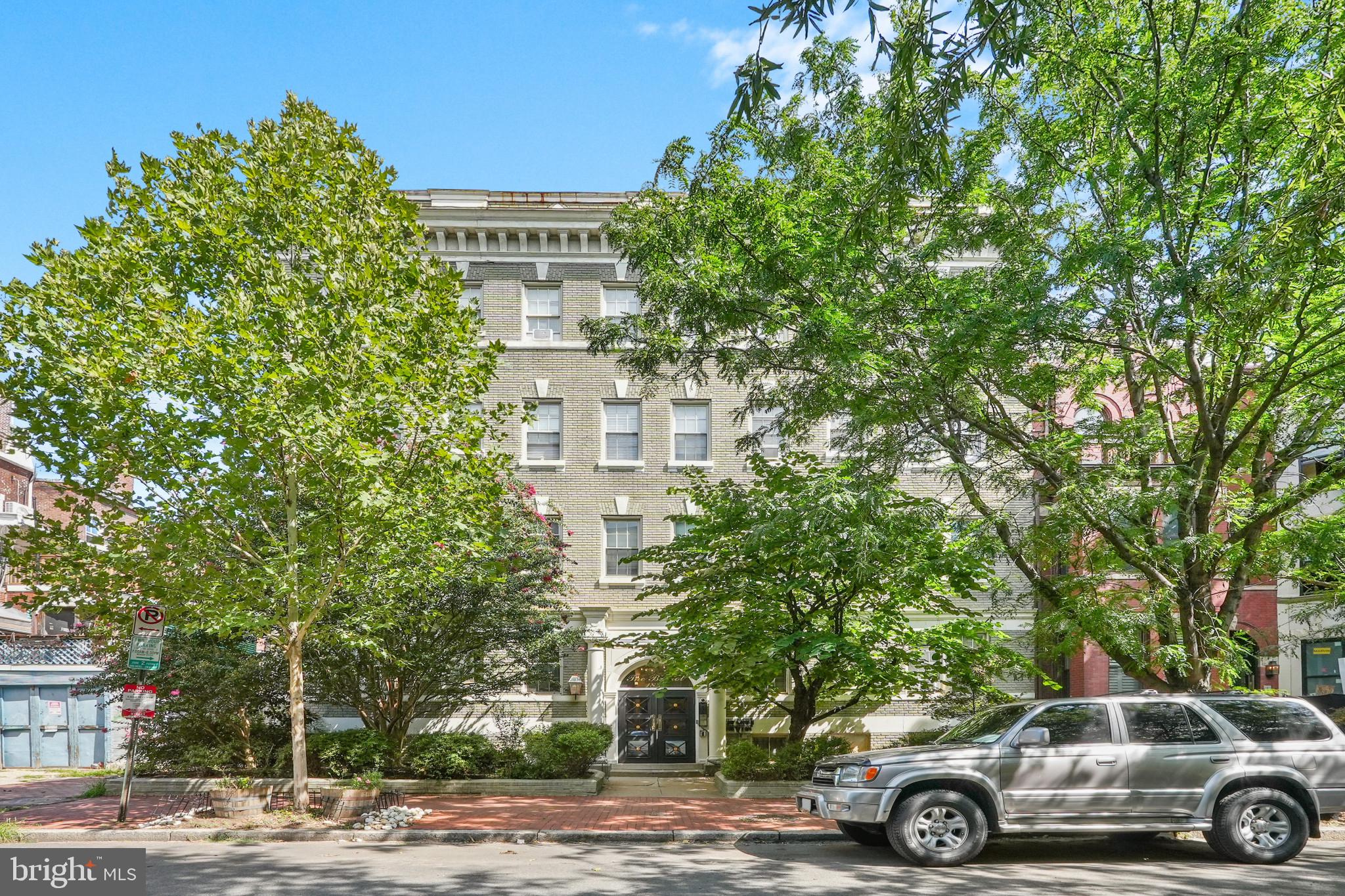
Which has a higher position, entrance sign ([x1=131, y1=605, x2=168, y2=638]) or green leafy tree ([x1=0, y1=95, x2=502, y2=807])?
green leafy tree ([x1=0, y1=95, x2=502, y2=807])

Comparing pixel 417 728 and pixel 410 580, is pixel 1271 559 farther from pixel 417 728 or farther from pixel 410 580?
pixel 417 728

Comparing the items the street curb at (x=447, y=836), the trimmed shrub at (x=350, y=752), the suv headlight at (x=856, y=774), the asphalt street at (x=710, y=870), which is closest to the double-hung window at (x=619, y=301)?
the trimmed shrub at (x=350, y=752)

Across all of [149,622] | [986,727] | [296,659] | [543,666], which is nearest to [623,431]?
[543,666]

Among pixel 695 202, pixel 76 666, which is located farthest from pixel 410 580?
pixel 76 666

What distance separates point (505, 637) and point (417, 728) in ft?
19.2

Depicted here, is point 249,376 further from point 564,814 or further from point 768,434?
point 768,434

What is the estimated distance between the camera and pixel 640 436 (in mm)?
25406

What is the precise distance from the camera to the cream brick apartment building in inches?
945

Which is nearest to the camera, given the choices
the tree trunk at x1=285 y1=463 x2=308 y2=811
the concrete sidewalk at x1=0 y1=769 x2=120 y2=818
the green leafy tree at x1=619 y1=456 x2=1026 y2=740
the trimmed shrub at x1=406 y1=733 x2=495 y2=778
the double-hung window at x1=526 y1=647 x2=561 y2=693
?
the tree trunk at x1=285 y1=463 x2=308 y2=811

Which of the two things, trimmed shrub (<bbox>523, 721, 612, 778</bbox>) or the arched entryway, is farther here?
the arched entryway

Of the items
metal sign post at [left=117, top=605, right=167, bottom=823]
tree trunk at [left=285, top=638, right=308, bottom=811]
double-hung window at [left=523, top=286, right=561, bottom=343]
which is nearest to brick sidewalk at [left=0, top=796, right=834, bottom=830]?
metal sign post at [left=117, top=605, right=167, bottom=823]

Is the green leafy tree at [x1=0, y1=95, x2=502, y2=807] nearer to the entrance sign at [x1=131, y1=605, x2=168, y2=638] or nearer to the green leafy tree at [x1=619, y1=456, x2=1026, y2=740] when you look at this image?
the entrance sign at [x1=131, y1=605, x2=168, y2=638]

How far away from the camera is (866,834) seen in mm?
11836

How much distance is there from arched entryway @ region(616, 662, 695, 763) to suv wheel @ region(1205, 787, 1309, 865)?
1457 centimetres
